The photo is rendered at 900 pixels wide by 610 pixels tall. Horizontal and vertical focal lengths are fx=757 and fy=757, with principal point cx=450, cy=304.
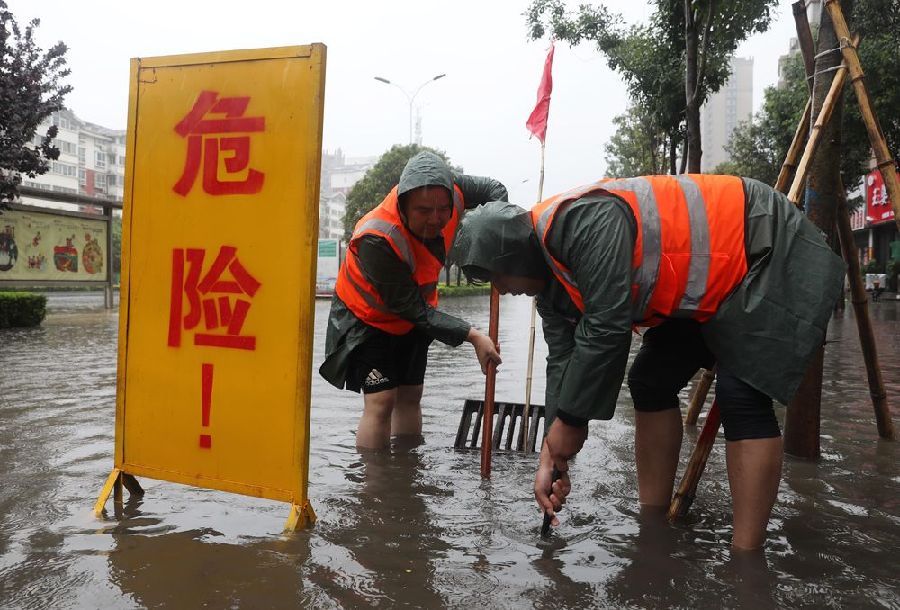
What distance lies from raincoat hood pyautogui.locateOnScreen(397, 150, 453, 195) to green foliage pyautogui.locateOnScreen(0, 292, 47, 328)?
11.1 m

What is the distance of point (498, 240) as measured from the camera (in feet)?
7.63

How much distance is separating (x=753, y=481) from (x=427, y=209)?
1.70 m

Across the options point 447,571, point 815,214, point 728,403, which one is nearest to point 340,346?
point 447,571

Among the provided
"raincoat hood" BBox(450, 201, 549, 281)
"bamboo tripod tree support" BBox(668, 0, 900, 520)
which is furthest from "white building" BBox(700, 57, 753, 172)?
"raincoat hood" BBox(450, 201, 549, 281)

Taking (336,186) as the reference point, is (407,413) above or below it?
below

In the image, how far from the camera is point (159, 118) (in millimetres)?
2770

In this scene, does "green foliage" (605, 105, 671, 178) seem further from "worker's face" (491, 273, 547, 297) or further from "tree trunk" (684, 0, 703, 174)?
"worker's face" (491, 273, 547, 297)

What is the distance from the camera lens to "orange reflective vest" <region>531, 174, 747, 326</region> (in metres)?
2.24

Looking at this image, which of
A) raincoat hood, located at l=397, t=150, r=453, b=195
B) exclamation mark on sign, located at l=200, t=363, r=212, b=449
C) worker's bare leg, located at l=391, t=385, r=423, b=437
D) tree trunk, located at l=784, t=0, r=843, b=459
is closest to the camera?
exclamation mark on sign, located at l=200, t=363, r=212, b=449

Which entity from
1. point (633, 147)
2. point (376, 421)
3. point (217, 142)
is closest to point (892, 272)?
point (633, 147)

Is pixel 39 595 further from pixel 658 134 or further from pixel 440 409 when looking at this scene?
pixel 658 134

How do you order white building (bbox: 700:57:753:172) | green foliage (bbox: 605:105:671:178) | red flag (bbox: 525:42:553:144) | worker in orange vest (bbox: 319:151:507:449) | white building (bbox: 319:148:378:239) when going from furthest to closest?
white building (bbox: 700:57:753:172)
white building (bbox: 319:148:378:239)
green foliage (bbox: 605:105:671:178)
red flag (bbox: 525:42:553:144)
worker in orange vest (bbox: 319:151:507:449)

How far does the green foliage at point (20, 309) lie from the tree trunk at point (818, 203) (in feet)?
39.4

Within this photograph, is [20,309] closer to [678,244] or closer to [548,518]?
[548,518]
